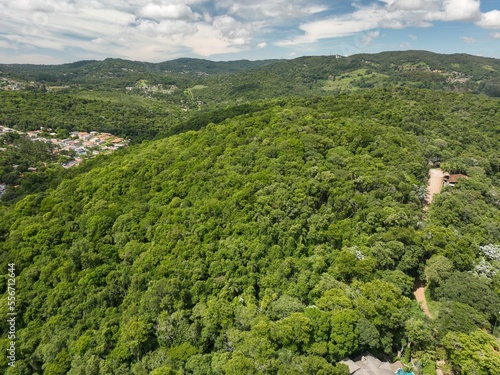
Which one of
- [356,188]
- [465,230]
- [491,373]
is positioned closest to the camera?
[491,373]

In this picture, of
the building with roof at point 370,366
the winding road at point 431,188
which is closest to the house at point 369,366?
the building with roof at point 370,366

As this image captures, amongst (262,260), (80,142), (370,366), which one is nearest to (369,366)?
(370,366)

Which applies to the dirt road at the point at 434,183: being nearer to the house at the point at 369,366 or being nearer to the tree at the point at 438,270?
the tree at the point at 438,270

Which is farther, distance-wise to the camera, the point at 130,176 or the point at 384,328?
the point at 130,176

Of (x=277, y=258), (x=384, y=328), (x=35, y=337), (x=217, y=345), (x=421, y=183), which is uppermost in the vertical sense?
(x=421, y=183)

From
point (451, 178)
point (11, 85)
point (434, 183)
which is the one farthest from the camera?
point (11, 85)

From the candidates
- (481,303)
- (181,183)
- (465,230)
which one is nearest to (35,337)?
(181,183)

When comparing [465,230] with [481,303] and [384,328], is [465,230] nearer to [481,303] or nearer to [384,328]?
[481,303]

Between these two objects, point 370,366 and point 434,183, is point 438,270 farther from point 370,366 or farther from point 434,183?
point 434,183

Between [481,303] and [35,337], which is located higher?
[481,303]
